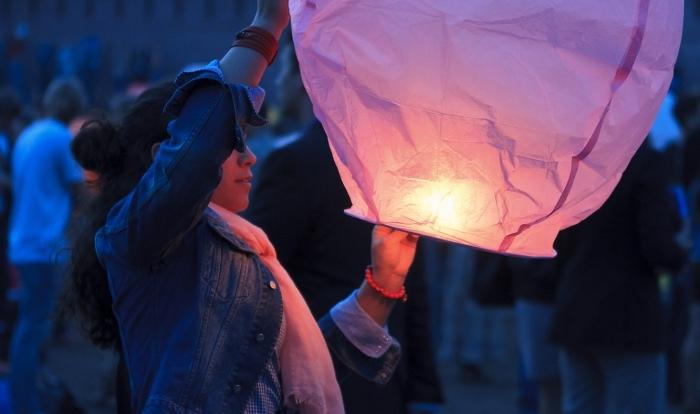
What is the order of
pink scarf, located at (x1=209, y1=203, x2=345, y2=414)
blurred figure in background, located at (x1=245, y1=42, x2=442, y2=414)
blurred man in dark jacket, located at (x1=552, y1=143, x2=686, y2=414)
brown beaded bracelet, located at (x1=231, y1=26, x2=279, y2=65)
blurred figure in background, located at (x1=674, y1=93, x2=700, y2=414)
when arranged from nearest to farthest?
brown beaded bracelet, located at (x1=231, y1=26, x2=279, y2=65) < pink scarf, located at (x1=209, y1=203, x2=345, y2=414) < blurred figure in background, located at (x1=245, y1=42, x2=442, y2=414) < blurred man in dark jacket, located at (x1=552, y1=143, x2=686, y2=414) < blurred figure in background, located at (x1=674, y1=93, x2=700, y2=414)

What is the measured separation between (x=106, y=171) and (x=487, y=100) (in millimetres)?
998

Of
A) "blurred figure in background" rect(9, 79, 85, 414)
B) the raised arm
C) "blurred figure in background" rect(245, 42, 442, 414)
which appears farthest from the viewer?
"blurred figure in background" rect(9, 79, 85, 414)

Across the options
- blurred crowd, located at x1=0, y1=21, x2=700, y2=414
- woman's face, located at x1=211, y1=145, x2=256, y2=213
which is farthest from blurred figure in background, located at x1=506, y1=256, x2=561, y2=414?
woman's face, located at x1=211, y1=145, x2=256, y2=213

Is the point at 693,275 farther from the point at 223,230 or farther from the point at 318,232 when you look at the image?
the point at 223,230

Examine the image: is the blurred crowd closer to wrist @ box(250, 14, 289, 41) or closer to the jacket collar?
the jacket collar

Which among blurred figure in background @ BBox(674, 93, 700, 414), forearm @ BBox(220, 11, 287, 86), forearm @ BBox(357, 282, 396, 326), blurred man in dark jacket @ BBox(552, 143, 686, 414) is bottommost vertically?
blurred figure in background @ BBox(674, 93, 700, 414)

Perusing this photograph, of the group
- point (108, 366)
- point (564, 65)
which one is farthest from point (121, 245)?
point (108, 366)

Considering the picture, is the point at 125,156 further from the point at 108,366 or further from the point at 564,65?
the point at 108,366

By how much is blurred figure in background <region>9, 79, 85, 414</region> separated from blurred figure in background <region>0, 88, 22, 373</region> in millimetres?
1654

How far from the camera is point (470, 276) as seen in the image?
7.60m

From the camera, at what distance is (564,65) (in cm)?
167

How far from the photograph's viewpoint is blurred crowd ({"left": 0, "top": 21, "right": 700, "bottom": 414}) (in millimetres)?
3105

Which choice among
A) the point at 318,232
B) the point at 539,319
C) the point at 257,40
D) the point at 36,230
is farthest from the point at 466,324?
the point at 257,40

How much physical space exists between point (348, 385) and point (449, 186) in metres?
1.24
